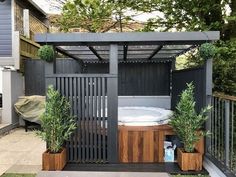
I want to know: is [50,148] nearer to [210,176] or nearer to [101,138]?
[101,138]

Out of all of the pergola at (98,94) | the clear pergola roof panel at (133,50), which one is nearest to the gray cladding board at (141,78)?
the clear pergola roof panel at (133,50)

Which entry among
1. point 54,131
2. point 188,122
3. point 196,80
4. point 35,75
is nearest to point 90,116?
point 54,131

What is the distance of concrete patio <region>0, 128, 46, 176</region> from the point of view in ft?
17.2

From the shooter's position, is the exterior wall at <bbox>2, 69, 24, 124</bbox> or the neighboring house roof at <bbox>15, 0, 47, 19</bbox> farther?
the neighboring house roof at <bbox>15, 0, 47, 19</bbox>

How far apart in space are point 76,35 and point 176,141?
2749mm

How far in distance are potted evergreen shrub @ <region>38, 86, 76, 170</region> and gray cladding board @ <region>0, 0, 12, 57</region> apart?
6.13 meters

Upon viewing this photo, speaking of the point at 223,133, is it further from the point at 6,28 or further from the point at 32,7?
the point at 32,7

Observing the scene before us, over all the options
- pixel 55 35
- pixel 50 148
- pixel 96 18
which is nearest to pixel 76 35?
pixel 55 35

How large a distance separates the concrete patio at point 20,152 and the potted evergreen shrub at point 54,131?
355 mm

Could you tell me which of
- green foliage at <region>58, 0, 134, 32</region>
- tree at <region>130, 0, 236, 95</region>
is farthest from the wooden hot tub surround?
green foliage at <region>58, 0, 134, 32</region>

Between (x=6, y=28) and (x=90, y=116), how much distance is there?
6.52 meters

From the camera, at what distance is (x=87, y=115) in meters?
5.48

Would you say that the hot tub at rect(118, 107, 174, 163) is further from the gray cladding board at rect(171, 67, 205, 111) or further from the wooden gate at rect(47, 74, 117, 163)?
the gray cladding board at rect(171, 67, 205, 111)

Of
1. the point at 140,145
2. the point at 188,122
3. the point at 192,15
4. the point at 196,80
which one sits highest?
the point at 192,15
